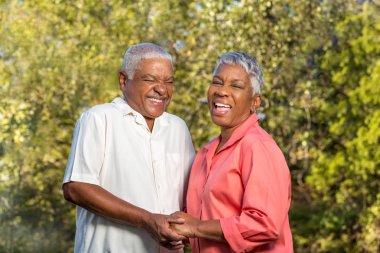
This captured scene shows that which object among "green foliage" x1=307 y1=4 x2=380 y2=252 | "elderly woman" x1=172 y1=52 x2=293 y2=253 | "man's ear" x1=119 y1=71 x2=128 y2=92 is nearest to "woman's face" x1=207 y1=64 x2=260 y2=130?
"elderly woman" x1=172 y1=52 x2=293 y2=253

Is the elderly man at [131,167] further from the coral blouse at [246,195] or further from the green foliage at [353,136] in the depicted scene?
the green foliage at [353,136]

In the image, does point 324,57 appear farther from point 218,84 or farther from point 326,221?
point 218,84

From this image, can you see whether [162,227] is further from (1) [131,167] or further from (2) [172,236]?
(1) [131,167]

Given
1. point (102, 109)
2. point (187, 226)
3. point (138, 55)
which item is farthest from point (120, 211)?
point (138, 55)

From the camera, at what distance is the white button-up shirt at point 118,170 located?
327 centimetres

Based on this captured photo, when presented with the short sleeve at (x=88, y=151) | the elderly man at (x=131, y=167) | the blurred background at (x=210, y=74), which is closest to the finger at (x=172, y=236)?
the elderly man at (x=131, y=167)

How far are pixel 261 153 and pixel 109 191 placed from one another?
0.72 metres

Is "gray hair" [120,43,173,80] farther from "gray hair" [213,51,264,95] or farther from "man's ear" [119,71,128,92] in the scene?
"gray hair" [213,51,264,95]

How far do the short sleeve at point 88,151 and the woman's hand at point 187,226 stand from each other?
1.28ft

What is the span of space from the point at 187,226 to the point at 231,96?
593 mm

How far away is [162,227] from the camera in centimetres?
316

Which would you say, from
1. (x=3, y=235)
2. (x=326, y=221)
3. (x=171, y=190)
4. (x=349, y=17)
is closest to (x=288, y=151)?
(x=326, y=221)

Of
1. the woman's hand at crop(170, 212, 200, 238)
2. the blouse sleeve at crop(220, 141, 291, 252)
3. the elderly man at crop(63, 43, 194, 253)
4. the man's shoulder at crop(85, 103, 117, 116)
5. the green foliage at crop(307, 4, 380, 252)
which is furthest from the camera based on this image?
the green foliage at crop(307, 4, 380, 252)

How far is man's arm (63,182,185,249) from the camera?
3170 millimetres
